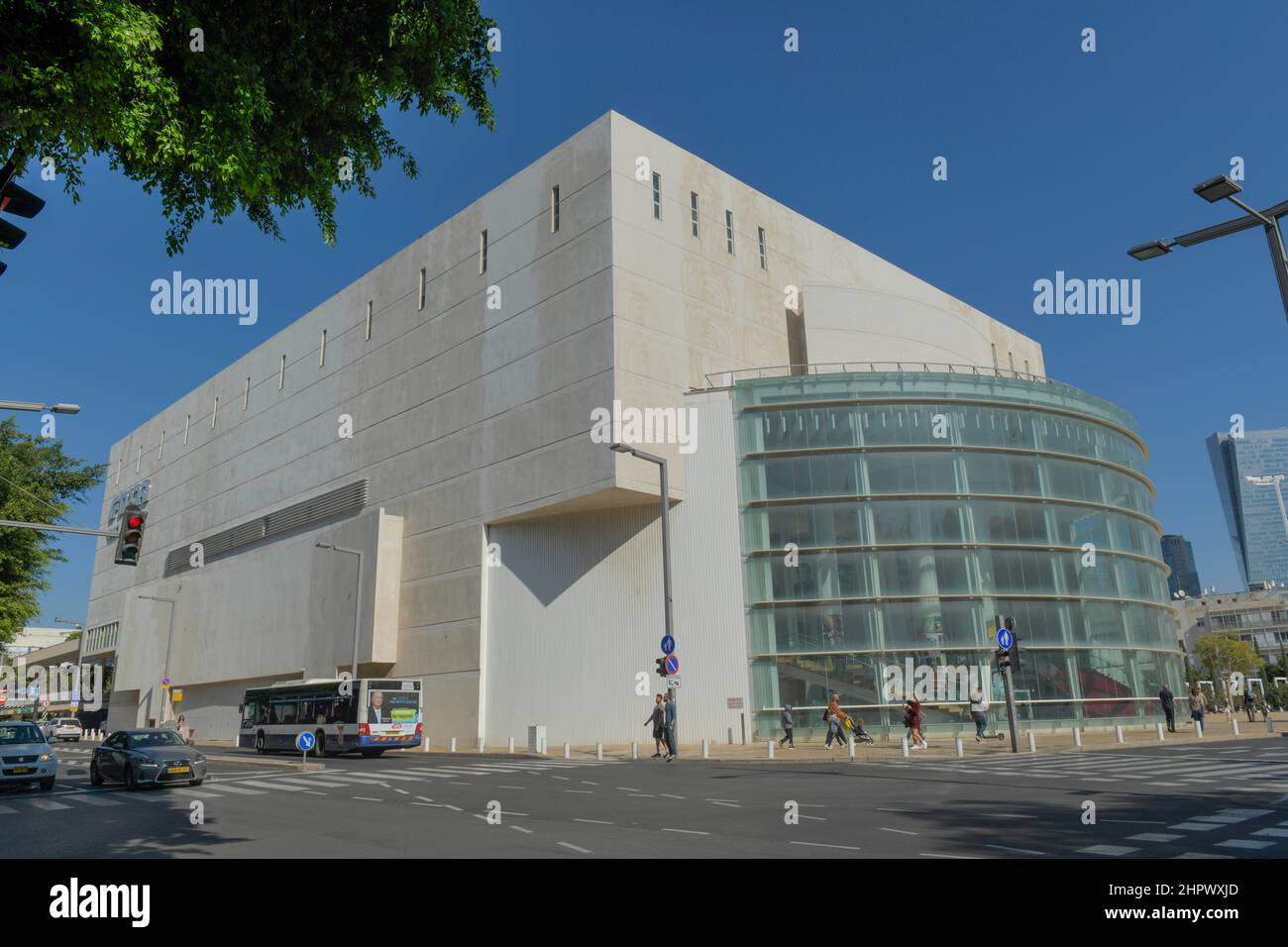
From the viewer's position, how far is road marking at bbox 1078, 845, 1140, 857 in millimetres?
8519

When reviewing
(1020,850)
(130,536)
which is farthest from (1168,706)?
(130,536)

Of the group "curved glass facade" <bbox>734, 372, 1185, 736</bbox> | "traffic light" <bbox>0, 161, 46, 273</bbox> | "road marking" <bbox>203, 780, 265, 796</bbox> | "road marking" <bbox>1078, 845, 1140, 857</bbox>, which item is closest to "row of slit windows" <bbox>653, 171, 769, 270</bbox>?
"curved glass facade" <bbox>734, 372, 1185, 736</bbox>

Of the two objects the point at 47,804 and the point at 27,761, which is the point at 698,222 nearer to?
the point at 27,761

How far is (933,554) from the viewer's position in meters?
33.8

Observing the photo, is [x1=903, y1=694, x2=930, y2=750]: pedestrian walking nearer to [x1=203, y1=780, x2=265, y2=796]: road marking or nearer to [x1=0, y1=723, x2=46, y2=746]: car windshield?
[x1=203, y1=780, x2=265, y2=796]: road marking

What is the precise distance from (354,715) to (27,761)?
13.3 m

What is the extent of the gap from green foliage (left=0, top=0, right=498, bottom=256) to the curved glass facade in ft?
83.4

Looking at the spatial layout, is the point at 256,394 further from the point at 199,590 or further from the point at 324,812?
the point at 324,812

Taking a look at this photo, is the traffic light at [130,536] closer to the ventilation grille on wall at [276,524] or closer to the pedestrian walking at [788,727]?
the pedestrian walking at [788,727]

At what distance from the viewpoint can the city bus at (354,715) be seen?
32.0 meters

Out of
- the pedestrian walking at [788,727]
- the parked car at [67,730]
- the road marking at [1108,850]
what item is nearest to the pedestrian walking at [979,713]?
the pedestrian walking at [788,727]

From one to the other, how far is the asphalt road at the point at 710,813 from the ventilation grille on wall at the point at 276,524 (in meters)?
29.6

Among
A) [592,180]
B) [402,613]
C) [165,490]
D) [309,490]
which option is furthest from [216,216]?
[165,490]

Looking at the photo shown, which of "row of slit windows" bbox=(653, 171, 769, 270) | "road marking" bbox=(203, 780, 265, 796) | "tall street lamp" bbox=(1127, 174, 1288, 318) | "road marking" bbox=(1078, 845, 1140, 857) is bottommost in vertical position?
"road marking" bbox=(203, 780, 265, 796)
